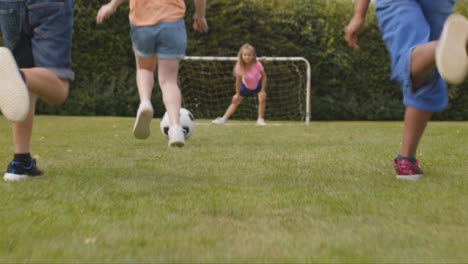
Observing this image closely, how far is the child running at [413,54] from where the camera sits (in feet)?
8.48

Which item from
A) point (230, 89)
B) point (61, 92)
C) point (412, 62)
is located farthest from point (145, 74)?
point (230, 89)

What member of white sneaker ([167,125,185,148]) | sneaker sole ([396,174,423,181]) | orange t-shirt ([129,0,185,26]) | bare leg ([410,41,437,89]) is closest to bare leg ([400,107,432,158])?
A: sneaker sole ([396,174,423,181])

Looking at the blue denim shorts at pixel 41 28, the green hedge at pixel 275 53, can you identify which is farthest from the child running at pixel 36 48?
the green hedge at pixel 275 53

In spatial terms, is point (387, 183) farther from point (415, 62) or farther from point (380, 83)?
point (380, 83)

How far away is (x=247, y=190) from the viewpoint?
2.53 m

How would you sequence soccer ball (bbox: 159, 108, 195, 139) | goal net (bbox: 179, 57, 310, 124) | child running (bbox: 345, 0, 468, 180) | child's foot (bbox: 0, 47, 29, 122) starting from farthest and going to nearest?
goal net (bbox: 179, 57, 310, 124) → soccer ball (bbox: 159, 108, 195, 139) → child running (bbox: 345, 0, 468, 180) → child's foot (bbox: 0, 47, 29, 122)

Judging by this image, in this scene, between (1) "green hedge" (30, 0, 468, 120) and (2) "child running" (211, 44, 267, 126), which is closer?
(2) "child running" (211, 44, 267, 126)

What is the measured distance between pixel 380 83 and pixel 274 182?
11.4m

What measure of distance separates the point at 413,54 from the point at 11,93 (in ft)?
5.70

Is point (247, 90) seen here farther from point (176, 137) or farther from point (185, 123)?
point (176, 137)

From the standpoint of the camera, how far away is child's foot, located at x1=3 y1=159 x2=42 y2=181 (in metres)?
2.86

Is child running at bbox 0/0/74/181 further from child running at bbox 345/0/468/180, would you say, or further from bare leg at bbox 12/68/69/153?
child running at bbox 345/0/468/180

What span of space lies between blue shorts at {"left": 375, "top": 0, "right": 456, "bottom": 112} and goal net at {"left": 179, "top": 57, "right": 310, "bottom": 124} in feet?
31.5

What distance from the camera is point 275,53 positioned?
516 inches
